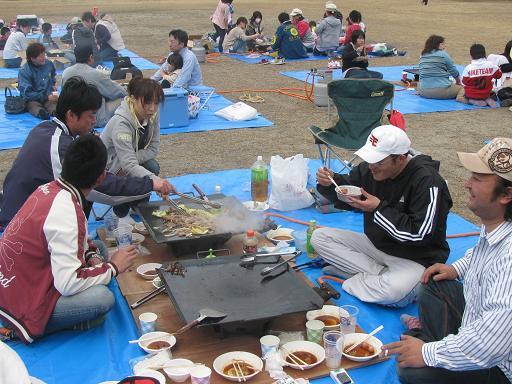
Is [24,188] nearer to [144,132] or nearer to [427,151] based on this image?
[144,132]

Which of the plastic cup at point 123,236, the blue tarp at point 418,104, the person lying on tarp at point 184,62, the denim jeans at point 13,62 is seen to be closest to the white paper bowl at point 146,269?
the plastic cup at point 123,236

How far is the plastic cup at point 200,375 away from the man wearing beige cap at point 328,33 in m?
11.3

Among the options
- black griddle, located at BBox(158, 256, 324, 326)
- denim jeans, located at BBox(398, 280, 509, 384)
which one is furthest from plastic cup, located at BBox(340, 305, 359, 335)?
denim jeans, located at BBox(398, 280, 509, 384)

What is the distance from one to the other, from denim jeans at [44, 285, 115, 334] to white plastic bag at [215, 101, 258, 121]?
490cm

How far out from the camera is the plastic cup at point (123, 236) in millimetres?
3783

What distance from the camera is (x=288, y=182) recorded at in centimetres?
462

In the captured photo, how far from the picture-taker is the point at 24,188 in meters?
3.48

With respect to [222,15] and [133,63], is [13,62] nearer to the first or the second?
[133,63]

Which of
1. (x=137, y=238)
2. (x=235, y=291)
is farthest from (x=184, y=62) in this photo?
(x=235, y=291)

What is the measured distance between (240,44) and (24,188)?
10710mm

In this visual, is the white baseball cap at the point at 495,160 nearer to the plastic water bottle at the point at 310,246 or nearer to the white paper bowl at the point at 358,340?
the white paper bowl at the point at 358,340

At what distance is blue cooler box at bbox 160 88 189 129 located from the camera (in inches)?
276

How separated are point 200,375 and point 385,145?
154 centimetres

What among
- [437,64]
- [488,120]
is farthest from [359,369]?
[437,64]
